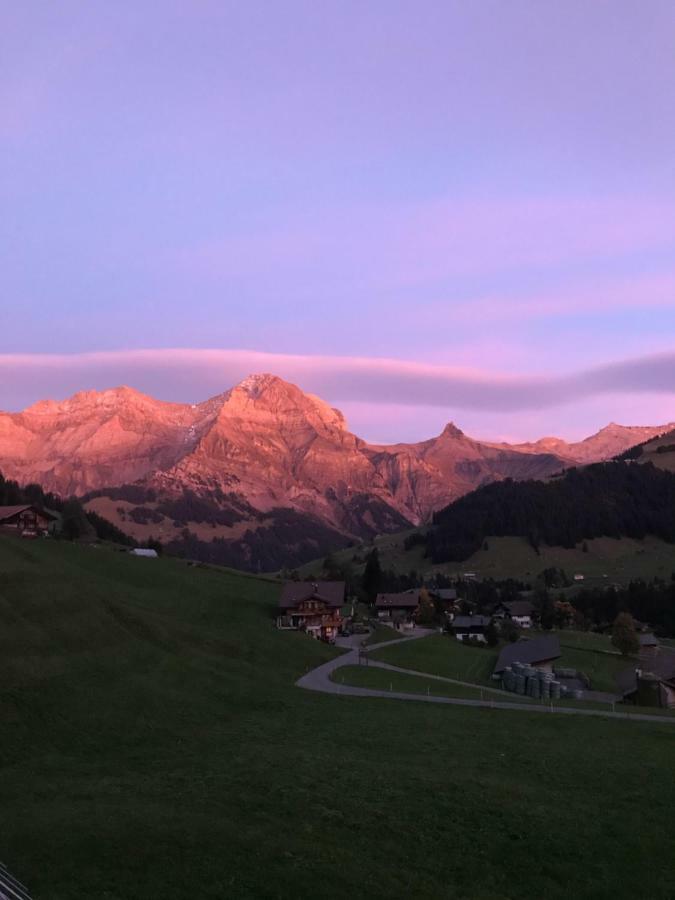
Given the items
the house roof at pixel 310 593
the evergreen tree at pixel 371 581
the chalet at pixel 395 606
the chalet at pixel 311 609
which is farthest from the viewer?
the evergreen tree at pixel 371 581

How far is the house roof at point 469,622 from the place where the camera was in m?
150

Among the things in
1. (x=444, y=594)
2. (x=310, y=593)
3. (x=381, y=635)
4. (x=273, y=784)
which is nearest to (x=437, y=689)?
(x=310, y=593)

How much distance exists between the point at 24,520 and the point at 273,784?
11270 cm

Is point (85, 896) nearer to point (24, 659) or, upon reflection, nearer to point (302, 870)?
point (302, 870)

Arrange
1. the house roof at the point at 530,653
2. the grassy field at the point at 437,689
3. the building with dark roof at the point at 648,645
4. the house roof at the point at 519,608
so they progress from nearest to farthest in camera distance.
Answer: the grassy field at the point at 437,689
the house roof at the point at 530,653
the building with dark roof at the point at 648,645
the house roof at the point at 519,608

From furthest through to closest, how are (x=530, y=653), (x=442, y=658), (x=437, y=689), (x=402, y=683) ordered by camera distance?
(x=442, y=658) < (x=530, y=653) < (x=402, y=683) < (x=437, y=689)

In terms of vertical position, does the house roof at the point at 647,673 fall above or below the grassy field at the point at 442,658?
above

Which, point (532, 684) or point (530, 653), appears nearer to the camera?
point (532, 684)

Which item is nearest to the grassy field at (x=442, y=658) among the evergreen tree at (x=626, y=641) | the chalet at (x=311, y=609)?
the chalet at (x=311, y=609)

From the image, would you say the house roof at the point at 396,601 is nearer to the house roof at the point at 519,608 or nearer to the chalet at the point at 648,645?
the house roof at the point at 519,608

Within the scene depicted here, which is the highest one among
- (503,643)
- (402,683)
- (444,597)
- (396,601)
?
(402,683)

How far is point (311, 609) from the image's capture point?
398 ft

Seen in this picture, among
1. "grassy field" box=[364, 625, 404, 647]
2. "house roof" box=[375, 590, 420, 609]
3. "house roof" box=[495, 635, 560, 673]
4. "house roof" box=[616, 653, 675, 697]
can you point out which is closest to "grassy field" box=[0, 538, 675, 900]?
"house roof" box=[616, 653, 675, 697]

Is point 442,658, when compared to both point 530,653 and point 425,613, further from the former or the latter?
point 425,613
